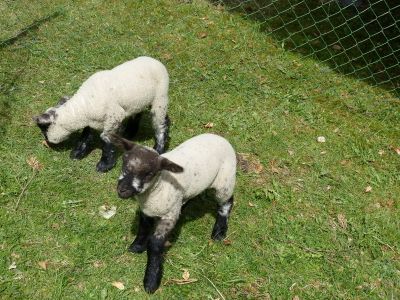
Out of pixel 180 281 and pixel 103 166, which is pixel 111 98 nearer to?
pixel 103 166

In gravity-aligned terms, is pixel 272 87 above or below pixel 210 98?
below

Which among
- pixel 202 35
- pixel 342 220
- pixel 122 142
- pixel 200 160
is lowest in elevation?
pixel 342 220

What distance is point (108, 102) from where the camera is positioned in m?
5.17

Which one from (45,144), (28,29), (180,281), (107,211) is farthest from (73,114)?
(28,29)

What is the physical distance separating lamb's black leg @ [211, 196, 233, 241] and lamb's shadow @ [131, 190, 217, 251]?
4.6 inches

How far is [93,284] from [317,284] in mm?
2230

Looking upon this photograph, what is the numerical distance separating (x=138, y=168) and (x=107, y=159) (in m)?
1.97

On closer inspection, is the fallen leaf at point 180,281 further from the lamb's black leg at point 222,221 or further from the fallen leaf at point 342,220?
the fallen leaf at point 342,220

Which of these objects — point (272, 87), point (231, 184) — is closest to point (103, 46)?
point (272, 87)

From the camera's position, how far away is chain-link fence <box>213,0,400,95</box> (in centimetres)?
807

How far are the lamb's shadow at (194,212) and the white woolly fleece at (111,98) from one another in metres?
1.14

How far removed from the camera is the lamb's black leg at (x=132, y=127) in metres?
6.03

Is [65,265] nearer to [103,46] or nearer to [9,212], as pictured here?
[9,212]

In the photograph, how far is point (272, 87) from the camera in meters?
7.51
